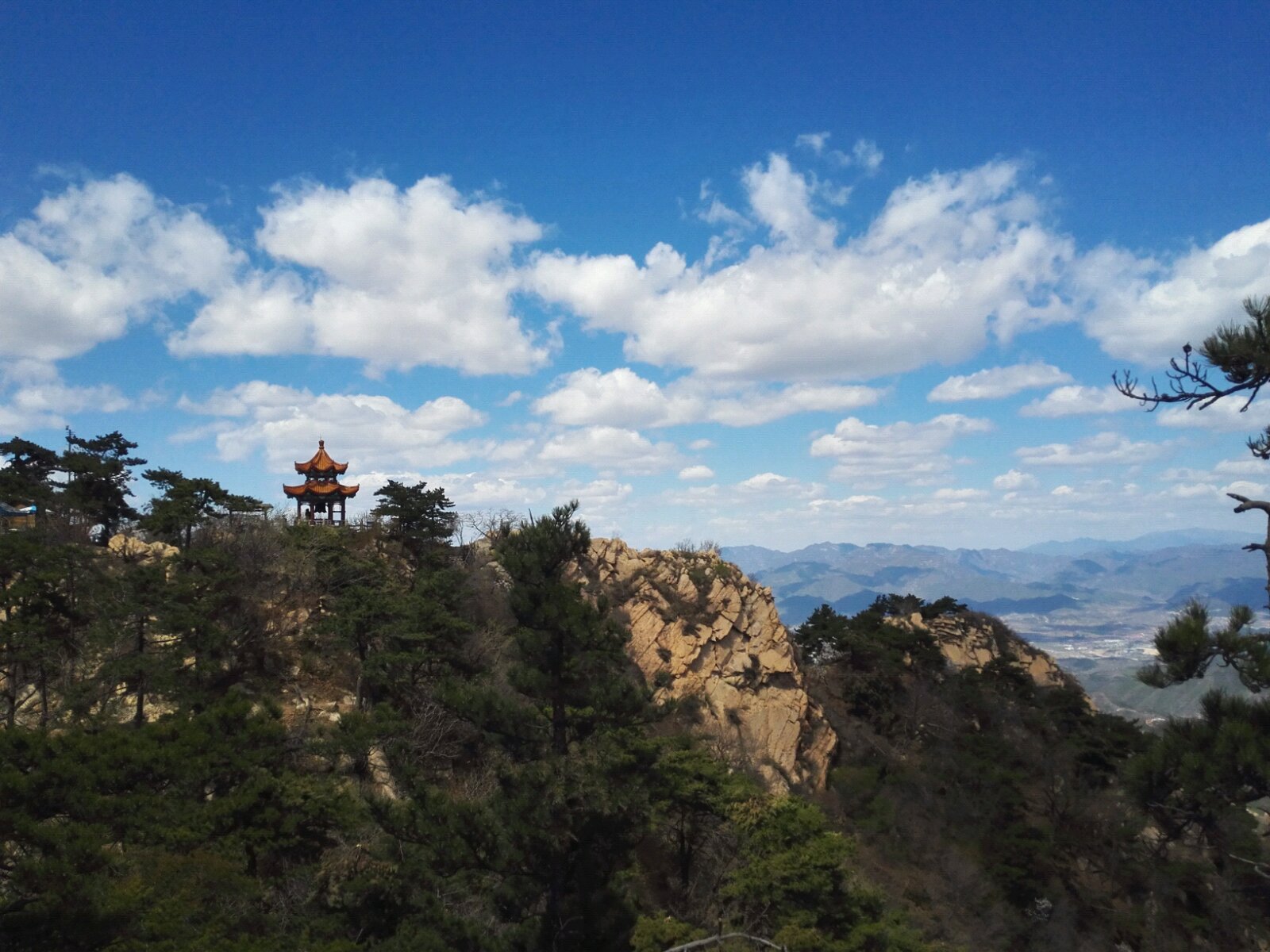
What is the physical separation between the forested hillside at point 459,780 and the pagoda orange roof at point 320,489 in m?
3.12

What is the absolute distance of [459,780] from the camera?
16203 millimetres

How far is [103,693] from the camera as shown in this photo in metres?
14.8

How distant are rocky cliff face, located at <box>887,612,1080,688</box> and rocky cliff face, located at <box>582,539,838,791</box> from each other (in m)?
10.4

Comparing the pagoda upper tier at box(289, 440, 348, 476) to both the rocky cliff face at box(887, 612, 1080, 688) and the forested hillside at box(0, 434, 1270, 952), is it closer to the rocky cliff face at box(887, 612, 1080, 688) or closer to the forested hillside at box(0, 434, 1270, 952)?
the forested hillside at box(0, 434, 1270, 952)

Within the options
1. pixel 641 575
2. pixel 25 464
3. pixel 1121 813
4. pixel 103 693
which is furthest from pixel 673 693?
pixel 25 464

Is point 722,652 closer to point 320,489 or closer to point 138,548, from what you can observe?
point 320,489

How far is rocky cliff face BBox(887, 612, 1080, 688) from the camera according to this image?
3484cm

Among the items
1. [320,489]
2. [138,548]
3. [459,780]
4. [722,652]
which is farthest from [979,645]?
[138,548]

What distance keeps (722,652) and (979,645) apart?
1732 centimetres

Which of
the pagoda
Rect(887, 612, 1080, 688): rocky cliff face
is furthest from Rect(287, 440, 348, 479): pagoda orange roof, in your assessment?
Rect(887, 612, 1080, 688): rocky cliff face

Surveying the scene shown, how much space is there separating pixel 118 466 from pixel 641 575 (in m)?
16.1

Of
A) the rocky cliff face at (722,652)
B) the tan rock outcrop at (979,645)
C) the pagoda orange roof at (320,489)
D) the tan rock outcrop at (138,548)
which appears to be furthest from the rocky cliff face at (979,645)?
the tan rock outcrop at (138,548)

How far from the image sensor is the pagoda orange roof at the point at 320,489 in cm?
2531

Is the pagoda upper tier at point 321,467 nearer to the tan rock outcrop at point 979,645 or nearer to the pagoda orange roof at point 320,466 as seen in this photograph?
the pagoda orange roof at point 320,466
